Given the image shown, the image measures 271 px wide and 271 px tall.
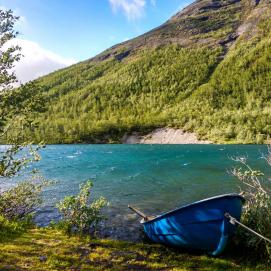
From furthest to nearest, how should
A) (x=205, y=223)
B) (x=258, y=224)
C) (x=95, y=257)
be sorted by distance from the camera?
(x=258, y=224), (x=95, y=257), (x=205, y=223)

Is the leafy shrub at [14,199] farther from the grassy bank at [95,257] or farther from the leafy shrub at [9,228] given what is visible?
the grassy bank at [95,257]

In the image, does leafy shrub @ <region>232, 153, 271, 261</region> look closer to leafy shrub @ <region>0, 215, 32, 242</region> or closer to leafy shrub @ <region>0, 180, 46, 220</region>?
leafy shrub @ <region>0, 215, 32, 242</region>

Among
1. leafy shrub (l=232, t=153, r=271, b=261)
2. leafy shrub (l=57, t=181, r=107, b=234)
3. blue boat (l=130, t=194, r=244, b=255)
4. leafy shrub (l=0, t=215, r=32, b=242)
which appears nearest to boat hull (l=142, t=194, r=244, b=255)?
blue boat (l=130, t=194, r=244, b=255)

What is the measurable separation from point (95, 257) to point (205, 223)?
4.99 m

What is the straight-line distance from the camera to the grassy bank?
15.2 metres

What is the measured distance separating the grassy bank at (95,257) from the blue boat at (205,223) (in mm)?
576

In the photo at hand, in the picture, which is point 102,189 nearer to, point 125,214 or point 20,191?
point 125,214

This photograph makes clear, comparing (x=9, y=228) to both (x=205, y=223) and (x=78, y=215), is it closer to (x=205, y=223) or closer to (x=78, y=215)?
(x=78, y=215)

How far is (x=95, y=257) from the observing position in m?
16.5

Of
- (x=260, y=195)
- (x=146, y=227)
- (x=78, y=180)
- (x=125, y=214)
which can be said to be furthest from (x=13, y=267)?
(x=78, y=180)

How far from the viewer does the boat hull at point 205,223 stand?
52.1 feet

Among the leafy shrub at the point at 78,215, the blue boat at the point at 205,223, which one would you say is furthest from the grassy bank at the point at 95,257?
the leafy shrub at the point at 78,215

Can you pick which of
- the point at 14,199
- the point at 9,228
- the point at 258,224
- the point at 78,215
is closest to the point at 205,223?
the point at 258,224

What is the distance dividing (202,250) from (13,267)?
808cm
